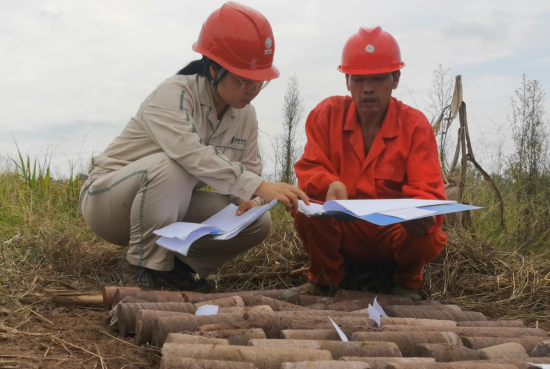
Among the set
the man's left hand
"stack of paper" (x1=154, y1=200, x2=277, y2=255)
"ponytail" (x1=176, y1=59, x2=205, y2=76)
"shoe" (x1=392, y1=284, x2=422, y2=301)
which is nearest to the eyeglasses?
"ponytail" (x1=176, y1=59, x2=205, y2=76)

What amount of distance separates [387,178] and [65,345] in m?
2.07

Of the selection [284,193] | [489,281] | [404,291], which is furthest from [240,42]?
[489,281]

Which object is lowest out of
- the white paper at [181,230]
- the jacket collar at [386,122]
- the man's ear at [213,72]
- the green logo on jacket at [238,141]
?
the white paper at [181,230]

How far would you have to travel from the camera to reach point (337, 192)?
3.54 meters

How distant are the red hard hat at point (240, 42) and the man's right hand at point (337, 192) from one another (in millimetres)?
713

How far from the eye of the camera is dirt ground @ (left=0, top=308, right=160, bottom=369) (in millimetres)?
2322

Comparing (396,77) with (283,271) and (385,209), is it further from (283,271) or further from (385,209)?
(283,271)

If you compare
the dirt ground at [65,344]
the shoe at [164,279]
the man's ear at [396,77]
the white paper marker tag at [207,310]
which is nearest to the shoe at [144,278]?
the shoe at [164,279]

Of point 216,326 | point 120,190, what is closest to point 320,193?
point 120,190

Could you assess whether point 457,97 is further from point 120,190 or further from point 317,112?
point 120,190

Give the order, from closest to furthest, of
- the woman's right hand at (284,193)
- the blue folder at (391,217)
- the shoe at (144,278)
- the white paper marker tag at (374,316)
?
the white paper marker tag at (374,316) < the blue folder at (391,217) < the woman's right hand at (284,193) < the shoe at (144,278)

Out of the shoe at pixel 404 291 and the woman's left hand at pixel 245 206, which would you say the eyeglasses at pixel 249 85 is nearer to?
the woman's left hand at pixel 245 206

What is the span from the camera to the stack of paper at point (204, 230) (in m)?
2.95

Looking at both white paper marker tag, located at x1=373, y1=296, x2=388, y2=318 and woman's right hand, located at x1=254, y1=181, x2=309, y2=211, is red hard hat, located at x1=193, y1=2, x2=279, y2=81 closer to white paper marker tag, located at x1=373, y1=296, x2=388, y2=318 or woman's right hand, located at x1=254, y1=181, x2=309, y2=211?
woman's right hand, located at x1=254, y1=181, x2=309, y2=211
